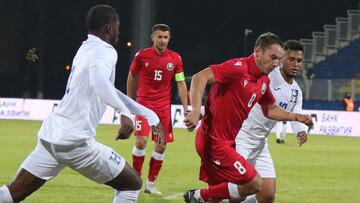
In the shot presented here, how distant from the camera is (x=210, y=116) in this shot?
27.5 feet

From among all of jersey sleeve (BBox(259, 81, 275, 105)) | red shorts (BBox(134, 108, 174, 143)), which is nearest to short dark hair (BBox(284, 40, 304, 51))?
jersey sleeve (BBox(259, 81, 275, 105))

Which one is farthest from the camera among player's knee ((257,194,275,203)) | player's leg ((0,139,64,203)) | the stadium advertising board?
Answer: the stadium advertising board

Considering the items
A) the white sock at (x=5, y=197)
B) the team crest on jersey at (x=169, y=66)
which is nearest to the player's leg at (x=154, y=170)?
the team crest on jersey at (x=169, y=66)

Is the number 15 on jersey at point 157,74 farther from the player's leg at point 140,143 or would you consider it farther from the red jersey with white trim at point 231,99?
the red jersey with white trim at point 231,99

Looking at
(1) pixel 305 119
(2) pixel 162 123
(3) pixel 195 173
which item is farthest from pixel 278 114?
(3) pixel 195 173

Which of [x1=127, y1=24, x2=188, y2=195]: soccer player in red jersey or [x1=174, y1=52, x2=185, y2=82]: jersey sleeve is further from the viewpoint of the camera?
[x1=174, y1=52, x2=185, y2=82]: jersey sleeve

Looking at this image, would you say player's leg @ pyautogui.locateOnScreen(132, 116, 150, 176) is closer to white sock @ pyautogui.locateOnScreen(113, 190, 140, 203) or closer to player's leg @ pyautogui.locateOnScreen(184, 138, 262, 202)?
player's leg @ pyautogui.locateOnScreen(184, 138, 262, 202)

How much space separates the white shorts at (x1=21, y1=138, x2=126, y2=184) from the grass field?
13.3 ft

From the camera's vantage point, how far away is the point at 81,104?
662 cm

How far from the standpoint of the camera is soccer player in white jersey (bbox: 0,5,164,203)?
6.55m

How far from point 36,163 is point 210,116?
220 cm

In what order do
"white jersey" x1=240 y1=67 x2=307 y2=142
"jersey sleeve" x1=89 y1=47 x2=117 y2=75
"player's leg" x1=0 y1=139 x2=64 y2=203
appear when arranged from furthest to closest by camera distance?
1. "white jersey" x1=240 y1=67 x2=307 y2=142
2. "player's leg" x1=0 y1=139 x2=64 y2=203
3. "jersey sleeve" x1=89 y1=47 x2=117 y2=75

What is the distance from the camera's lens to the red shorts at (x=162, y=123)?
12.5m

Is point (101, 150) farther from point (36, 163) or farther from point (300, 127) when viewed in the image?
point (300, 127)
